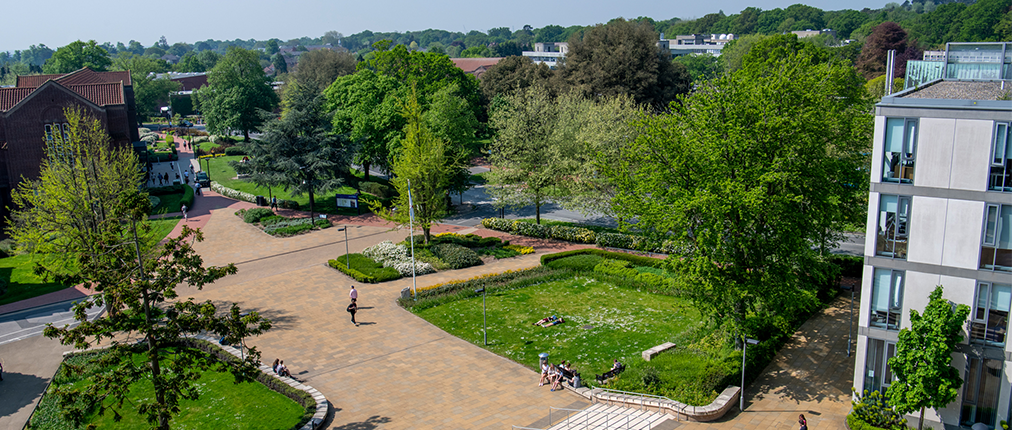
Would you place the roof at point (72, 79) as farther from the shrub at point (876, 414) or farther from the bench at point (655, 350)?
the shrub at point (876, 414)

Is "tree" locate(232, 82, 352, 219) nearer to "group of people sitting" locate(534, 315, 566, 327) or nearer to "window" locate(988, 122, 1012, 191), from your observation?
"group of people sitting" locate(534, 315, 566, 327)

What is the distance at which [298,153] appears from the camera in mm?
52688

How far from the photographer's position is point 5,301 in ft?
117

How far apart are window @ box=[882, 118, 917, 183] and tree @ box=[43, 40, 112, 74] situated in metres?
119

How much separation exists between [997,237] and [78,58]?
12853 centimetres

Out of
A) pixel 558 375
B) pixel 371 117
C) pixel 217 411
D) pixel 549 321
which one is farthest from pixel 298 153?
pixel 558 375

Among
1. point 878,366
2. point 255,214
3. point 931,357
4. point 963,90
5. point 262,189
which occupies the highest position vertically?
point 963,90

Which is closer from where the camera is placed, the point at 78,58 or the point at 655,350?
the point at 655,350

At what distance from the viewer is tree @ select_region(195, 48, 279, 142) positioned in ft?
268

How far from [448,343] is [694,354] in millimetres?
10307

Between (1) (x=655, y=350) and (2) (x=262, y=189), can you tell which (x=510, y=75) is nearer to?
(2) (x=262, y=189)

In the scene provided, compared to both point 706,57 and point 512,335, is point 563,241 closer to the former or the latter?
point 512,335

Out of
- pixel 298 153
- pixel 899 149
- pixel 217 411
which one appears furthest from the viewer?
pixel 298 153

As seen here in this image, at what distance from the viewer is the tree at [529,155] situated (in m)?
45.1
